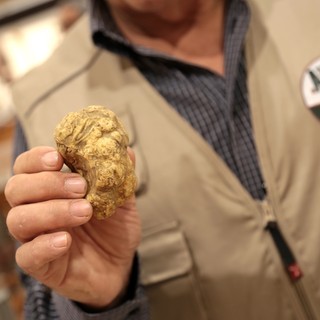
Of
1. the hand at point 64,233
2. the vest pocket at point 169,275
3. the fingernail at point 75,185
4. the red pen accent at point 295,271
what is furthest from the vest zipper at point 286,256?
the fingernail at point 75,185

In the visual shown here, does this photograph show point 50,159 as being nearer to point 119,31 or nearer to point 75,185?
point 75,185

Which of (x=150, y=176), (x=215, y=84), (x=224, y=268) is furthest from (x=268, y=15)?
(x=224, y=268)

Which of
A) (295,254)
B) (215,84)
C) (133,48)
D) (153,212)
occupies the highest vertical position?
(133,48)

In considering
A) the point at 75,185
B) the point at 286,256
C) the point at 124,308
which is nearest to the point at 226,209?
the point at 286,256

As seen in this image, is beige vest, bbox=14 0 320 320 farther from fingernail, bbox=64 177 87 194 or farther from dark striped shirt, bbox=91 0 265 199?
fingernail, bbox=64 177 87 194

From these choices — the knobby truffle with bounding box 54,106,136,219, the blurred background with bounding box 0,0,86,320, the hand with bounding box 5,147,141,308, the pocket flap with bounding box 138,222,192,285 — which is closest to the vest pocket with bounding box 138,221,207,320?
the pocket flap with bounding box 138,222,192,285

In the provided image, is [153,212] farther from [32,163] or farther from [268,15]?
[268,15]
